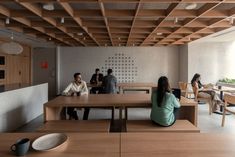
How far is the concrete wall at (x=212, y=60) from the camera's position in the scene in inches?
369

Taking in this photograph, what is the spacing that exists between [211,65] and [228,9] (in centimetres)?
544

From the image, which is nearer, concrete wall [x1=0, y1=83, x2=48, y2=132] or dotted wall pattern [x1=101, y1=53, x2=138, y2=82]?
concrete wall [x1=0, y1=83, x2=48, y2=132]

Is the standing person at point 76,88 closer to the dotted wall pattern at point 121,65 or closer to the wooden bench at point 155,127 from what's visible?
the wooden bench at point 155,127

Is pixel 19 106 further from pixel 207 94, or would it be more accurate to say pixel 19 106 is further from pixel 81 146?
pixel 207 94

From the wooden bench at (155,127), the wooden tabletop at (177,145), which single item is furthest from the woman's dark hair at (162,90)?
the wooden tabletop at (177,145)

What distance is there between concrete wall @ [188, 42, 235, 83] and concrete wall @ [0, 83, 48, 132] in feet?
21.3

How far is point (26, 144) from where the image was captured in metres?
1.43

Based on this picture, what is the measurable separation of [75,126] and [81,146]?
1767mm

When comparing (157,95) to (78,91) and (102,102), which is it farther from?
(78,91)

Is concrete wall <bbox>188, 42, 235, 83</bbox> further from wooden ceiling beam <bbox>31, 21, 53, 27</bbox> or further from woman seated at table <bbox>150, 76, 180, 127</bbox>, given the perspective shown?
woman seated at table <bbox>150, 76, 180, 127</bbox>

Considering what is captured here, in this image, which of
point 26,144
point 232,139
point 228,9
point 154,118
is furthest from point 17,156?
point 228,9

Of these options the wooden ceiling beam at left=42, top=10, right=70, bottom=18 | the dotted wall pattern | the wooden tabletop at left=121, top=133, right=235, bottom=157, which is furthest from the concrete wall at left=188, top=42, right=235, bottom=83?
the wooden tabletop at left=121, top=133, right=235, bottom=157

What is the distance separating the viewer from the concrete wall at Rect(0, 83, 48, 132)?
168 inches

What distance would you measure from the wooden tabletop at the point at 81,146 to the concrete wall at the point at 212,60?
862 cm
